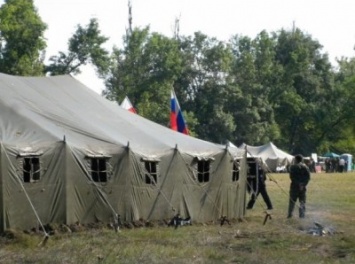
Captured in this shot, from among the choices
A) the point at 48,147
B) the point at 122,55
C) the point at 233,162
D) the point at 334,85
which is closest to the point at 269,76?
the point at 334,85

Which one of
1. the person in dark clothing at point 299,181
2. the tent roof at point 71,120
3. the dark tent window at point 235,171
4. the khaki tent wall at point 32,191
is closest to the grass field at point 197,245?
the khaki tent wall at point 32,191

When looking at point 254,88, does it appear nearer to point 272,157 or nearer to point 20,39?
point 272,157

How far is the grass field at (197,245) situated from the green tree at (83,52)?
1287 inches

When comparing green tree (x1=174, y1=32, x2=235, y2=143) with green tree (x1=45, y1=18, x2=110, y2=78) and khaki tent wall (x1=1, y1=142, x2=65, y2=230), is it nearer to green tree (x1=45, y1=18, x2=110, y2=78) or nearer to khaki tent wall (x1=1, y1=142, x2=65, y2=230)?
green tree (x1=45, y1=18, x2=110, y2=78)

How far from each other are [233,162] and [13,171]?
7051mm

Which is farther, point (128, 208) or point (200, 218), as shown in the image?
point (200, 218)

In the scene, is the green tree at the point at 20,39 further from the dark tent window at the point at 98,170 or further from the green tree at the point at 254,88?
the dark tent window at the point at 98,170

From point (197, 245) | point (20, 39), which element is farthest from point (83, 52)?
point (197, 245)

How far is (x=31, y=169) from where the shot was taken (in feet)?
49.0

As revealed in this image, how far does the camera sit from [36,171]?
15.0m

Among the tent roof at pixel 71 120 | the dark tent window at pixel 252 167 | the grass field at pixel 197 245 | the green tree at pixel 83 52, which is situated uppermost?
the green tree at pixel 83 52

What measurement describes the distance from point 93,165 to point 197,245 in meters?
3.55

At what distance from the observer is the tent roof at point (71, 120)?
15859 mm

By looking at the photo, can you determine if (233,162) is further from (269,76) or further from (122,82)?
(269,76)
